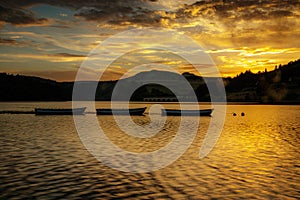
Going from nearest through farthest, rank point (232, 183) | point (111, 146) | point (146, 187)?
point (146, 187) < point (232, 183) < point (111, 146)

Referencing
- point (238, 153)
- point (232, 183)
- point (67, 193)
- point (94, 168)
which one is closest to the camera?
point (67, 193)

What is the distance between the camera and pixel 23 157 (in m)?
32.5

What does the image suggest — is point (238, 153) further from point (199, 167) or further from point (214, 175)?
Result: point (214, 175)

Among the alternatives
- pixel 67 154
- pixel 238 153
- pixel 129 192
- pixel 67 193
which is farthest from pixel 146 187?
pixel 238 153

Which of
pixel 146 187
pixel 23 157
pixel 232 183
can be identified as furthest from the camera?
pixel 23 157

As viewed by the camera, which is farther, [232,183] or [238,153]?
[238,153]

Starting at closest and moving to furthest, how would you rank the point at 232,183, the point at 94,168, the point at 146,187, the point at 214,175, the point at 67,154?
the point at 146,187 → the point at 232,183 → the point at 214,175 → the point at 94,168 → the point at 67,154

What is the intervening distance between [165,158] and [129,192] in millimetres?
13082

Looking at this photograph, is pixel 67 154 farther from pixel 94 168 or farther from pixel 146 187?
pixel 146 187

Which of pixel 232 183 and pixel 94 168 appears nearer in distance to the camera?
pixel 232 183

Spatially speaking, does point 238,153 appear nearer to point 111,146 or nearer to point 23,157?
point 111,146

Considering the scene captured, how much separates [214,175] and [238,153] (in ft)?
42.2

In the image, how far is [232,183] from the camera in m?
23.6

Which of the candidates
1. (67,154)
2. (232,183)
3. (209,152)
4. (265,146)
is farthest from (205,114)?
(232,183)
